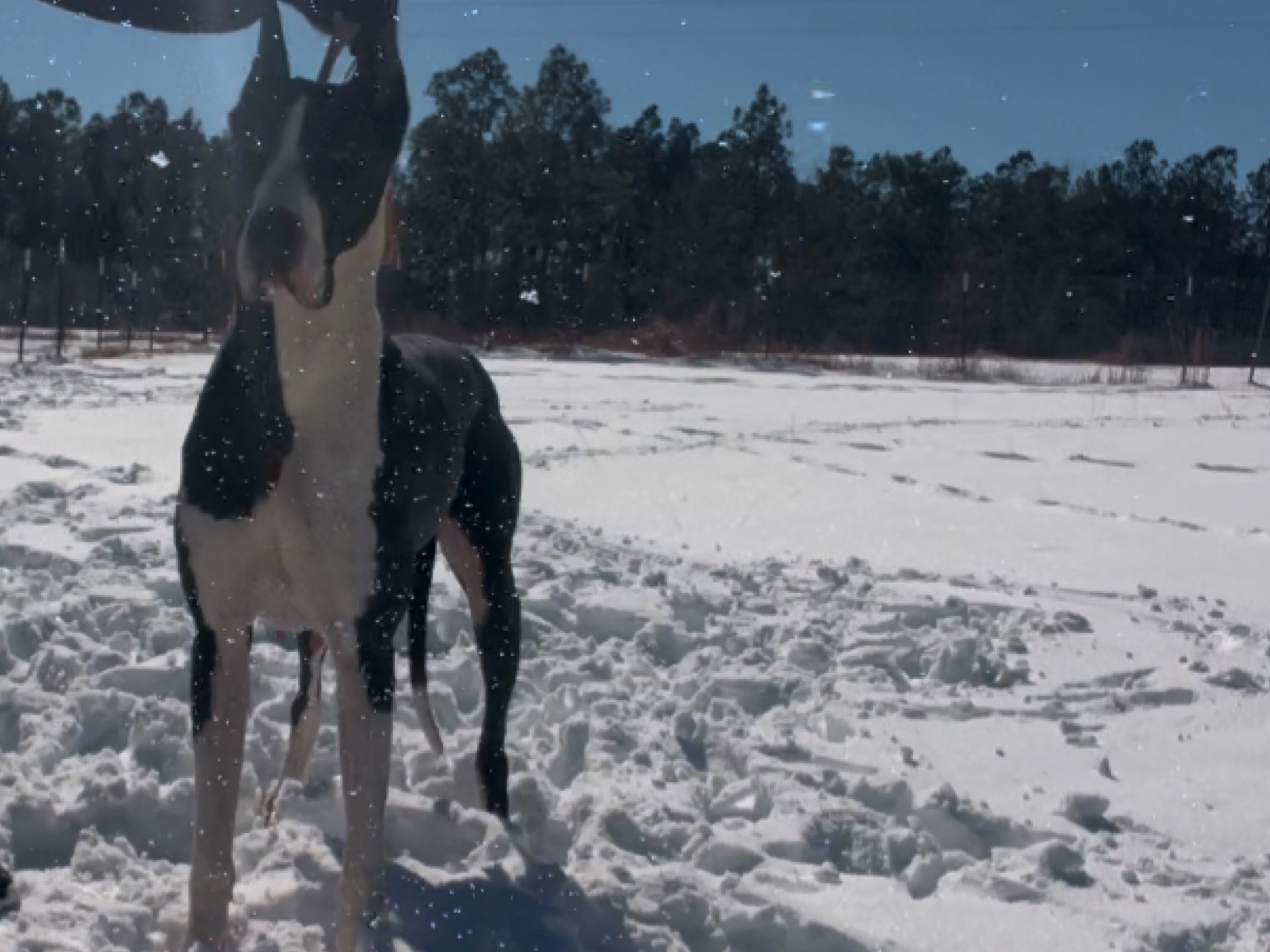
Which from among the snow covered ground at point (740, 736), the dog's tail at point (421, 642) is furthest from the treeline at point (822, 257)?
the dog's tail at point (421, 642)

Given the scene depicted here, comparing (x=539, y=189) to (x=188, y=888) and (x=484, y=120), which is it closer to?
(x=484, y=120)

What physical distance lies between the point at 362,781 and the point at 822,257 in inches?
1260

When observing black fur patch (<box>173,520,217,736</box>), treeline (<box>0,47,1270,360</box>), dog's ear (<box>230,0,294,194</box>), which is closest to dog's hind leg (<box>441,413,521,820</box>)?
black fur patch (<box>173,520,217,736</box>)

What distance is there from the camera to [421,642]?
3.67 meters

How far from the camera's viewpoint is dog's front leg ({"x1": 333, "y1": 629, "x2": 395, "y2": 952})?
270 cm

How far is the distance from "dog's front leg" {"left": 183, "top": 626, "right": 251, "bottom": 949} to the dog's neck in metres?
0.49

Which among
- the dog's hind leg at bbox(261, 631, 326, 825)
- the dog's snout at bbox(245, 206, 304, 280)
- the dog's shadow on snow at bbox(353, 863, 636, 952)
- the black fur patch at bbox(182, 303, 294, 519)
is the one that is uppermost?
the dog's snout at bbox(245, 206, 304, 280)

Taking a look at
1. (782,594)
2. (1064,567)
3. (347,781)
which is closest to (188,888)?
(347,781)

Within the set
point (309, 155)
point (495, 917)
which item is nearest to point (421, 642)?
point (495, 917)

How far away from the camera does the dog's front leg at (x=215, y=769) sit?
8.82 feet

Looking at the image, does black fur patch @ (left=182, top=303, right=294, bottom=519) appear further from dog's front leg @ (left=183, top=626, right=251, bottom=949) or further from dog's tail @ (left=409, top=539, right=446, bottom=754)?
dog's tail @ (left=409, top=539, right=446, bottom=754)

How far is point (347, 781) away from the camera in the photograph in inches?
107

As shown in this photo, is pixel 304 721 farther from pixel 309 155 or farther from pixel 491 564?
pixel 309 155

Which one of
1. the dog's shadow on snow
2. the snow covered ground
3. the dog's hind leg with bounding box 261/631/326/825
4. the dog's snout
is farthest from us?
the dog's hind leg with bounding box 261/631/326/825
